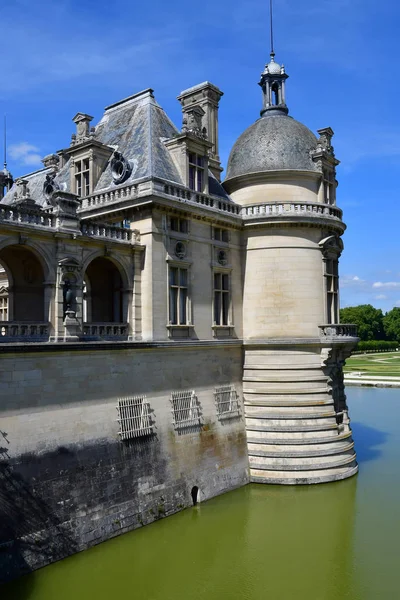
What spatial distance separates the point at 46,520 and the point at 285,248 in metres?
16.7

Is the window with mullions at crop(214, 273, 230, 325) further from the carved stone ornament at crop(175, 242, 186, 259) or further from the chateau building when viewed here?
A: the carved stone ornament at crop(175, 242, 186, 259)

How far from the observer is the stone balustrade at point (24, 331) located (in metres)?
19.0

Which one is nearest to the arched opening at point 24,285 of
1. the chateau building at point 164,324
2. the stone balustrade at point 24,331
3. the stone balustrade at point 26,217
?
the chateau building at point 164,324

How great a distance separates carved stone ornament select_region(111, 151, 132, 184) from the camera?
25797 millimetres

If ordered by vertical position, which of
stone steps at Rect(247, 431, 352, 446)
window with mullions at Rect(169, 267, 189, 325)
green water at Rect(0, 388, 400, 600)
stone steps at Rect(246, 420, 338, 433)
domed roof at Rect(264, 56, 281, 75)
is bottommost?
green water at Rect(0, 388, 400, 600)

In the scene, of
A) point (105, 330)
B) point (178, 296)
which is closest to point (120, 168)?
point (178, 296)

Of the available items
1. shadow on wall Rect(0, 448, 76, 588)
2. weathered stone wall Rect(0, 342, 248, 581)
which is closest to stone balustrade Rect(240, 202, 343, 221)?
weathered stone wall Rect(0, 342, 248, 581)

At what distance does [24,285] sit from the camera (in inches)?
992

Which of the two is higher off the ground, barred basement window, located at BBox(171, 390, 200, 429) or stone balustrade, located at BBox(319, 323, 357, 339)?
stone balustrade, located at BBox(319, 323, 357, 339)

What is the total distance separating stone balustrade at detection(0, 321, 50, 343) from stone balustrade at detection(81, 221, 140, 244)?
4.11m

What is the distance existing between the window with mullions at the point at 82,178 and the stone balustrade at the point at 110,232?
4.64 meters

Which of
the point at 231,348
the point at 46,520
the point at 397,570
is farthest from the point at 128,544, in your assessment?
the point at 231,348

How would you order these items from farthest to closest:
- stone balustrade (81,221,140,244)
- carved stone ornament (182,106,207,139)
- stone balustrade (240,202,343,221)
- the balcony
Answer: stone balustrade (240,202,343,221) < the balcony < carved stone ornament (182,106,207,139) < stone balustrade (81,221,140,244)

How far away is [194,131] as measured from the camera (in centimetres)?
2722
